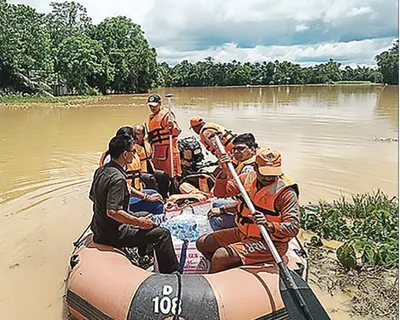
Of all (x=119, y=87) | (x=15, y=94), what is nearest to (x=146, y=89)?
(x=119, y=87)

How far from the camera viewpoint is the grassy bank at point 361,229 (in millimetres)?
4305

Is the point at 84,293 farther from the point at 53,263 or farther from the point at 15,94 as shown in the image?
the point at 15,94

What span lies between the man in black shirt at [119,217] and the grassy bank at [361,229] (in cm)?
184

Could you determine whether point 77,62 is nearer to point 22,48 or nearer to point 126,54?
point 22,48

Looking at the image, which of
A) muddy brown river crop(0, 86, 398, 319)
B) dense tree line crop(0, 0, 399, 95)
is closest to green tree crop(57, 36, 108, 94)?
dense tree line crop(0, 0, 399, 95)

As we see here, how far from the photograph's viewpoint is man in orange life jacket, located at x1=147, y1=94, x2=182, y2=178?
20.1ft

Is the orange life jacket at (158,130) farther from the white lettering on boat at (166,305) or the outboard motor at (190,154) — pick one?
the white lettering on boat at (166,305)

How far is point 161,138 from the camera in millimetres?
6168

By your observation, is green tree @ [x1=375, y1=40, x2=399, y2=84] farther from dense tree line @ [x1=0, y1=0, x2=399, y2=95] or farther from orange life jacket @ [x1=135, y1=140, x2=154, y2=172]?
orange life jacket @ [x1=135, y1=140, x2=154, y2=172]

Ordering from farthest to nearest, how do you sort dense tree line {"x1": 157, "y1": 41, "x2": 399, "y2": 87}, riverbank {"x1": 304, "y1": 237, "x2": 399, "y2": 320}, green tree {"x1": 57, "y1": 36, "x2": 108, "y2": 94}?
dense tree line {"x1": 157, "y1": 41, "x2": 399, "y2": 87} < green tree {"x1": 57, "y1": 36, "x2": 108, "y2": 94} < riverbank {"x1": 304, "y1": 237, "x2": 399, "y2": 320}

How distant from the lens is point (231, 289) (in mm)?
2922


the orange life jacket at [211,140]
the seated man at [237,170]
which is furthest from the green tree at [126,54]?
the seated man at [237,170]

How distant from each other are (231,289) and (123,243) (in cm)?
104

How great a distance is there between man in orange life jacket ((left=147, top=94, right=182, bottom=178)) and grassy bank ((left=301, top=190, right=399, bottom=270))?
6.11 feet
